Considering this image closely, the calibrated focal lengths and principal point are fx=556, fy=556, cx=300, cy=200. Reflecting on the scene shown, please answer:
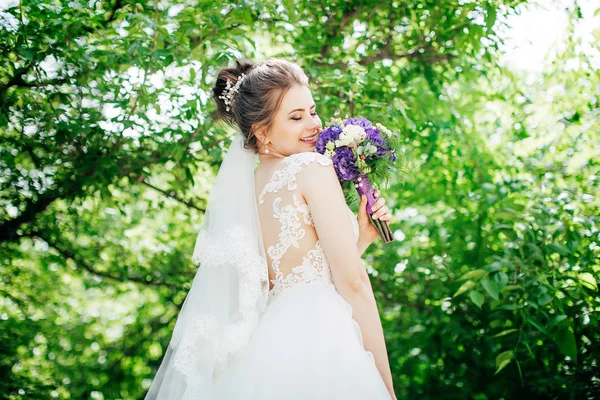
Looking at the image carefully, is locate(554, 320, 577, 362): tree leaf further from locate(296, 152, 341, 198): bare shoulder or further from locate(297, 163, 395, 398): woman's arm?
locate(296, 152, 341, 198): bare shoulder

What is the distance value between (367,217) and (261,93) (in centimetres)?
73

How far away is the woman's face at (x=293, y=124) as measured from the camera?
2447 millimetres

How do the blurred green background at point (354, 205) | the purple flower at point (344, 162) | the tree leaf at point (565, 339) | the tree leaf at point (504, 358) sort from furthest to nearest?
1. the blurred green background at point (354, 205)
2. the tree leaf at point (504, 358)
3. the tree leaf at point (565, 339)
4. the purple flower at point (344, 162)

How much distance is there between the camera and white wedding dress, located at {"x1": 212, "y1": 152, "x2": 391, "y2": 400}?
1.91 meters

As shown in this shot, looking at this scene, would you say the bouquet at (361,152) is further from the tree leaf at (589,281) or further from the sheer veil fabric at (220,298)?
the tree leaf at (589,281)

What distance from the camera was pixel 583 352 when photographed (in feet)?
11.1

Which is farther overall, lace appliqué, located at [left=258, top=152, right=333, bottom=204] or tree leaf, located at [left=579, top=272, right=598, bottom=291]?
tree leaf, located at [left=579, top=272, right=598, bottom=291]

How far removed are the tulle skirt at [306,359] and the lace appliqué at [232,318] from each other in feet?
0.18

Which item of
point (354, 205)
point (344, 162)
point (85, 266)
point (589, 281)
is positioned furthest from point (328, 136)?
point (85, 266)

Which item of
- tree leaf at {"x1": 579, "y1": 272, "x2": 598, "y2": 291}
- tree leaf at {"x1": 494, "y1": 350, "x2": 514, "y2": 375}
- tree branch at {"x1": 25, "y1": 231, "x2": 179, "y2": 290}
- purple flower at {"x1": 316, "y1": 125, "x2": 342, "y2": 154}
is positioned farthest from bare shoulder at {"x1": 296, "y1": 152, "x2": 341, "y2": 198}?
tree branch at {"x1": 25, "y1": 231, "x2": 179, "y2": 290}

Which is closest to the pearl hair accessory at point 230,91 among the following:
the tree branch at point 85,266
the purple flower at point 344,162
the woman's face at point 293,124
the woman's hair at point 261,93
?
the woman's hair at point 261,93

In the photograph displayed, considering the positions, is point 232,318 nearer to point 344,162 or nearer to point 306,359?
A: point 306,359

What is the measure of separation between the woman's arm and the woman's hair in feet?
1.58

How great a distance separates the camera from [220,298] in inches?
86.9
